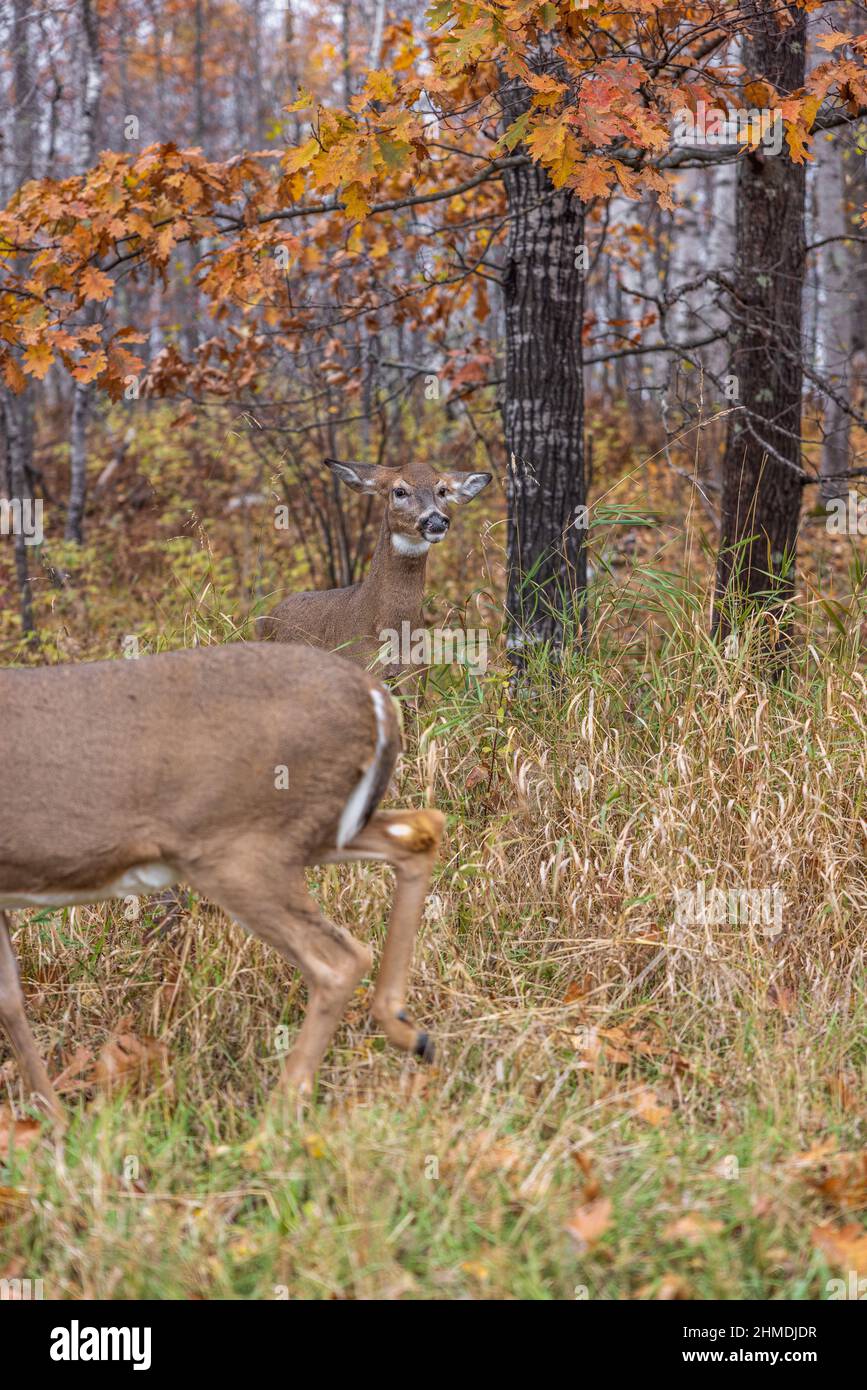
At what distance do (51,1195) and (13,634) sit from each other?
6442 mm

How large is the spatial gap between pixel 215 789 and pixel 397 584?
10.1 feet

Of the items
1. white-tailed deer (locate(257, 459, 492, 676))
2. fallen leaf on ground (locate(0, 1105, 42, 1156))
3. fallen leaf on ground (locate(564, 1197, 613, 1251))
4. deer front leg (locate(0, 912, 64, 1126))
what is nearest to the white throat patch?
white-tailed deer (locate(257, 459, 492, 676))

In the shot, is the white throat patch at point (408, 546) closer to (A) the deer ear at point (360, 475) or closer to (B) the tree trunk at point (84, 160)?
(A) the deer ear at point (360, 475)

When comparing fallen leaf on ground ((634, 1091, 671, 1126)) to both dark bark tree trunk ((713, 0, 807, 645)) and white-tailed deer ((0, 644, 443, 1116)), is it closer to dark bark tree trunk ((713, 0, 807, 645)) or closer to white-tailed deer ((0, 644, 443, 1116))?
Answer: white-tailed deer ((0, 644, 443, 1116))

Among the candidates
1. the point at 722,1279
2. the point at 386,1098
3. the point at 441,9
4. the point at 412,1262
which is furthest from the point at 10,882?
the point at 441,9

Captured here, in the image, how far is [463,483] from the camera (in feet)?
22.5

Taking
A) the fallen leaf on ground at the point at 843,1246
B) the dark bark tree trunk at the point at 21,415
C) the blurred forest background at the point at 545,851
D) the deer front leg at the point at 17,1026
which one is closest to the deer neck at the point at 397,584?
the blurred forest background at the point at 545,851

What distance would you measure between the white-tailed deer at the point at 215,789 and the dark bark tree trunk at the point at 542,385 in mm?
2427

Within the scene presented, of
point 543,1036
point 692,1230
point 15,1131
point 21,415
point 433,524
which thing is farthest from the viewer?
point 21,415

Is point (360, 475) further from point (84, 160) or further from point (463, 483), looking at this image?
point (84, 160)

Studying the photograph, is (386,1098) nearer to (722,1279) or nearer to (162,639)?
(722,1279)

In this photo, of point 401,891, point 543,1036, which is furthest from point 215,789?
point 543,1036

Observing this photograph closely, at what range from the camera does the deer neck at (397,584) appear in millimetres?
6621
